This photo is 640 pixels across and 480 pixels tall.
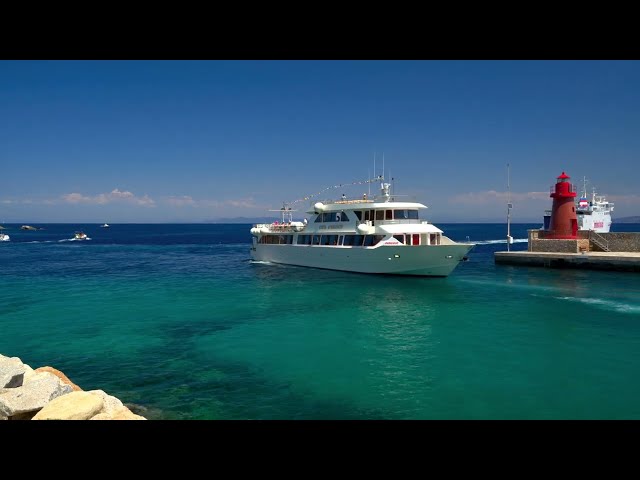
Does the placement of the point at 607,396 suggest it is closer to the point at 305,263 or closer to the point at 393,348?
the point at 393,348

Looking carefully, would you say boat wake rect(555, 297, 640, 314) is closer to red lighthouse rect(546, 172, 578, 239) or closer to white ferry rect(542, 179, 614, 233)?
red lighthouse rect(546, 172, 578, 239)

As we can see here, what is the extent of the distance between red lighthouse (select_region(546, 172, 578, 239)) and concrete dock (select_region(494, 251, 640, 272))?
129 inches

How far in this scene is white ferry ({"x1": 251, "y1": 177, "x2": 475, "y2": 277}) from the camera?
32969 mm

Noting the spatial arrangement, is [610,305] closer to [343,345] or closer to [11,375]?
[343,345]

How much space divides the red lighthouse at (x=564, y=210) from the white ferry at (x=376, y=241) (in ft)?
50.3

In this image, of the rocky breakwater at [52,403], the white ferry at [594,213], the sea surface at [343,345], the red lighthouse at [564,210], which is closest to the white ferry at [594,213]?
the white ferry at [594,213]

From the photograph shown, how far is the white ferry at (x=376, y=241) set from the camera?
108 ft

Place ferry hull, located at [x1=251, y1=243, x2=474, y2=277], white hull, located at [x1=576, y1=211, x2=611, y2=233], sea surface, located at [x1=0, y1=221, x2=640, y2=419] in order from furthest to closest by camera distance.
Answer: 1. white hull, located at [x1=576, y1=211, x2=611, y2=233]
2. ferry hull, located at [x1=251, y1=243, x2=474, y2=277]
3. sea surface, located at [x1=0, y1=221, x2=640, y2=419]

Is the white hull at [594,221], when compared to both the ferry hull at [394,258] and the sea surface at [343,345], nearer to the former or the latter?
the sea surface at [343,345]

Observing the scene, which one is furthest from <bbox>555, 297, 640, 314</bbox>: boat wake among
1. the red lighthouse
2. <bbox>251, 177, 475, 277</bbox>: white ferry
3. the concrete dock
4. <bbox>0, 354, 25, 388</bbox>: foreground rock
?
<bbox>0, 354, 25, 388</bbox>: foreground rock

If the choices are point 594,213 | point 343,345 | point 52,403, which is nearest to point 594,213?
point 594,213

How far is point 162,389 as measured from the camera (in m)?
12.1

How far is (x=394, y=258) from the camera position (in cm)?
3362

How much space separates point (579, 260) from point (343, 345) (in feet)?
110
